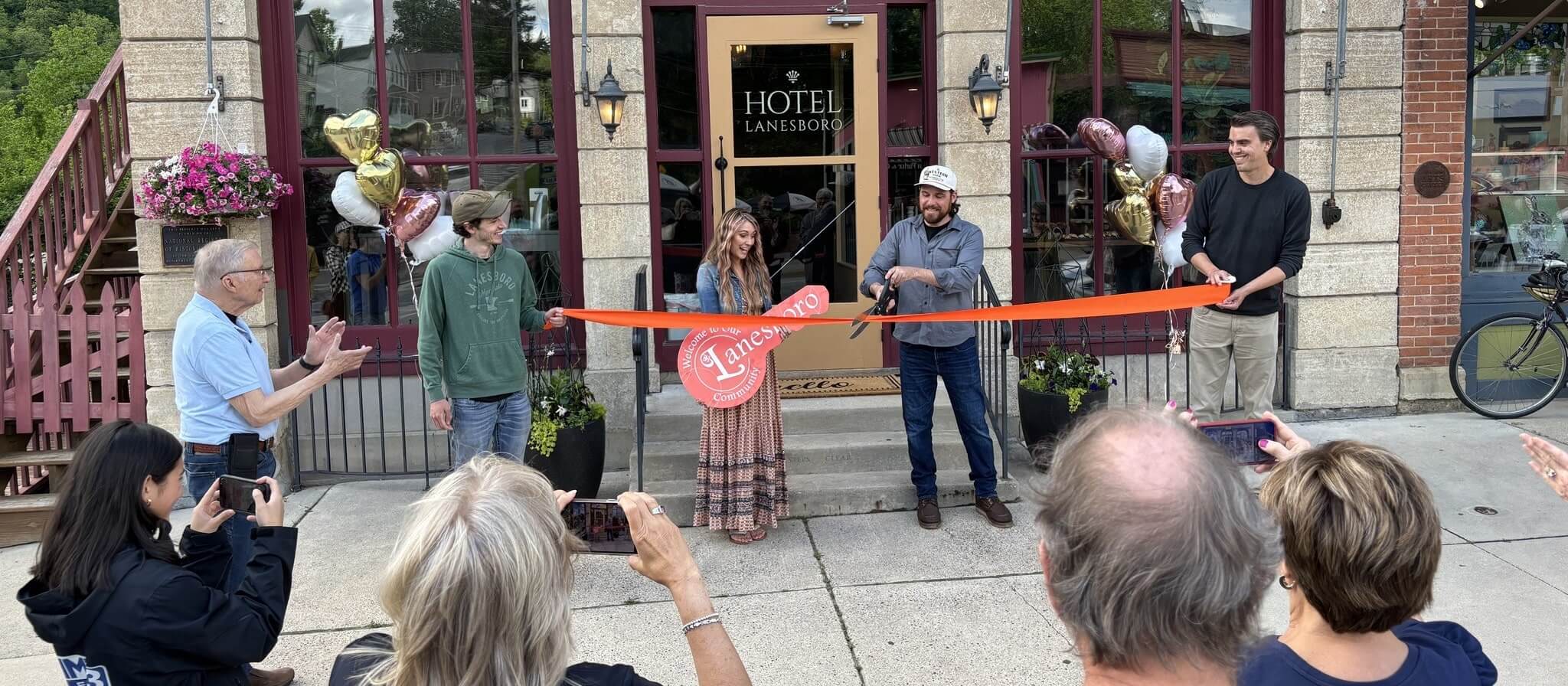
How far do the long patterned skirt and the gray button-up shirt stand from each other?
728mm

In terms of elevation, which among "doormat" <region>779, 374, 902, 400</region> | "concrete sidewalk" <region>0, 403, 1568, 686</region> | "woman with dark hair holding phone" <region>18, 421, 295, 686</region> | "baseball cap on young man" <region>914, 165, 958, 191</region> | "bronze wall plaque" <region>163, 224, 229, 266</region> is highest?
"baseball cap on young man" <region>914, 165, 958, 191</region>

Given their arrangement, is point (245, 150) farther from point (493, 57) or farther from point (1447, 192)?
point (1447, 192)

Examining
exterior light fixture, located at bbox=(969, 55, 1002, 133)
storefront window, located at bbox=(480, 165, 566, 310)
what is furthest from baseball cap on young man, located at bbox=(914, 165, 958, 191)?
storefront window, located at bbox=(480, 165, 566, 310)

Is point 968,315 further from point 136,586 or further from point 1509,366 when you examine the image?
point 1509,366

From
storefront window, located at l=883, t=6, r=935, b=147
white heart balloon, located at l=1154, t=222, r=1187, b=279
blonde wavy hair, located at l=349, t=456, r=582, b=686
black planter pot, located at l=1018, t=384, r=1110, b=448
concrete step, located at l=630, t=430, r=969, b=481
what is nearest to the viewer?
blonde wavy hair, located at l=349, t=456, r=582, b=686

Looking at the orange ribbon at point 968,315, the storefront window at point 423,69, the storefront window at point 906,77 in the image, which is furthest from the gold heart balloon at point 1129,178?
the storefront window at point 423,69

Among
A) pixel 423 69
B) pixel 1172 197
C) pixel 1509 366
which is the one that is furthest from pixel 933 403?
pixel 1509 366

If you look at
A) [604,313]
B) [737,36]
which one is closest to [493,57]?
[737,36]

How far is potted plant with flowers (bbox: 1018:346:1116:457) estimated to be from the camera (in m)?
6.51

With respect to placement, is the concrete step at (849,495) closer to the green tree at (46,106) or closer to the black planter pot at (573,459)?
the black planter pot at (573,459)

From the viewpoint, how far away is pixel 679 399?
6.91m

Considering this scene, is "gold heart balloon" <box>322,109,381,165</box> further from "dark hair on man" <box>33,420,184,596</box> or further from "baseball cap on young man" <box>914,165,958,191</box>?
"dark hair on man" <box>33,420,184,596</box>

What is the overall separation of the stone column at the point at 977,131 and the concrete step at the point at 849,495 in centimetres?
164

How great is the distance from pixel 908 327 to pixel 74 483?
381 cm
